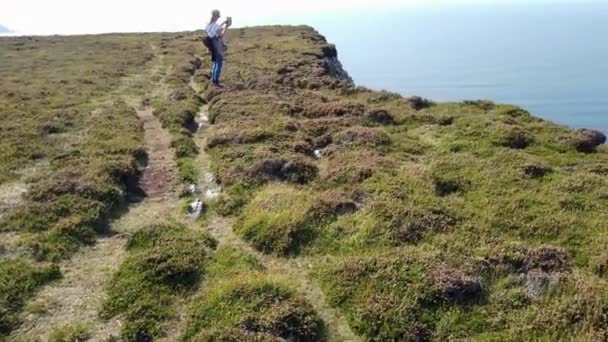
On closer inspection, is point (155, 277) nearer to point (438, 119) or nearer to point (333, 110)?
point (333, 110)

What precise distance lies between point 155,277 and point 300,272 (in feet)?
11.6

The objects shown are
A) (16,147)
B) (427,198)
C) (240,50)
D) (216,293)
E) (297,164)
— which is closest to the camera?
(216,293)

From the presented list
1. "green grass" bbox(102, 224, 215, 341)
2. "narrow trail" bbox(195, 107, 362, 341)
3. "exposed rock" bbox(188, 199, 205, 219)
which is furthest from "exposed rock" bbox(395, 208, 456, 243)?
"exposed rock" bbox(188, 199, 205, 219)

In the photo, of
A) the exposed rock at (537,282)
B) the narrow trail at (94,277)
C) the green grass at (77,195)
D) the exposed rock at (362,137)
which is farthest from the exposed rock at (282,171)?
the exposed rock at (537,282)

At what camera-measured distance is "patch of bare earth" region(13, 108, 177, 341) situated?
40.1ft

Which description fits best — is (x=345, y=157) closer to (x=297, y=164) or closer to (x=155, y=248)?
(x=297, y=164)

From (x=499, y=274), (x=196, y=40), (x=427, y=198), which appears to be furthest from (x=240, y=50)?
(x=499, y=274)

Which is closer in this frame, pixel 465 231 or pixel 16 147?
pixel 465 231

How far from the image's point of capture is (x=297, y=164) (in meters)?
20.2

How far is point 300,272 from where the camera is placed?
1409 centimetres

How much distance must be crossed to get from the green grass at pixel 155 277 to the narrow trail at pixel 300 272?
0.81 meters

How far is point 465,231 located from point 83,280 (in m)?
9.71

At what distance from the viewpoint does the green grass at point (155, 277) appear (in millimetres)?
12391

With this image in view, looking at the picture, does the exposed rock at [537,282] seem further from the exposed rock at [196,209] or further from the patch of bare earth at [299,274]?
the exposed rock at [196,209]
